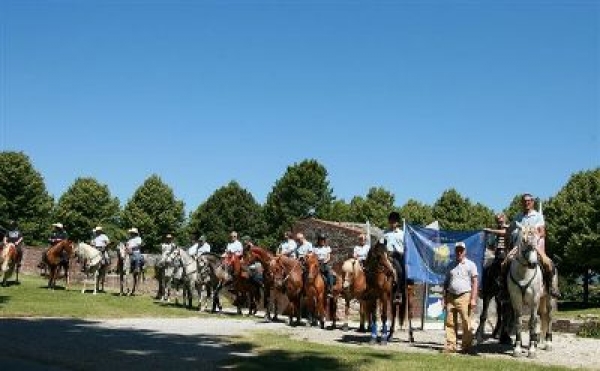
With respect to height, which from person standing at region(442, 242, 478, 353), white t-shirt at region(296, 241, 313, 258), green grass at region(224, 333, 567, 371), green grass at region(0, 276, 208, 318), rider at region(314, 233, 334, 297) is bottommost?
green grass at region(224, 333, 567, 371)

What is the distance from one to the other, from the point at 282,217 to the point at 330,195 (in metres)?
7.50

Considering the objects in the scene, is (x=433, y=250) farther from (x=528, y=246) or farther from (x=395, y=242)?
(x=528, y=246)

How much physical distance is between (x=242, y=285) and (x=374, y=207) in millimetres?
59996

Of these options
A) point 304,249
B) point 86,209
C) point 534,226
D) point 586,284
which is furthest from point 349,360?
point 86,209

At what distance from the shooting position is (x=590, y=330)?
73.9 feet

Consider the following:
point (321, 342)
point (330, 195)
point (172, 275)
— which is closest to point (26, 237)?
point (330, 195)

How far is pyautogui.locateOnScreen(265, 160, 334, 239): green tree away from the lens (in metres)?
83.8

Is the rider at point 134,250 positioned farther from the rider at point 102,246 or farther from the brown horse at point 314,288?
the brown horse at point 314,288

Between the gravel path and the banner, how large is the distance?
1.84 meters

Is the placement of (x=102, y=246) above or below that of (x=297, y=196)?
below

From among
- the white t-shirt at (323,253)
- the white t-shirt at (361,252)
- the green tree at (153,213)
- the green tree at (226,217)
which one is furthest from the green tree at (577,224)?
the green tree at (153,213)

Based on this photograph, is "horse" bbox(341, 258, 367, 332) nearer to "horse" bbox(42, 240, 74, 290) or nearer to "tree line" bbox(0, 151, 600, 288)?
"horse" bbox(42, 240, 74, 290)

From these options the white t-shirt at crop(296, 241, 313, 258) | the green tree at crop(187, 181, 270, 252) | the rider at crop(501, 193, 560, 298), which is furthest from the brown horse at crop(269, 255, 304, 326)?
the green tree at crop(187, 181, 270, 252)

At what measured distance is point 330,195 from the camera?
8738 centimetres
